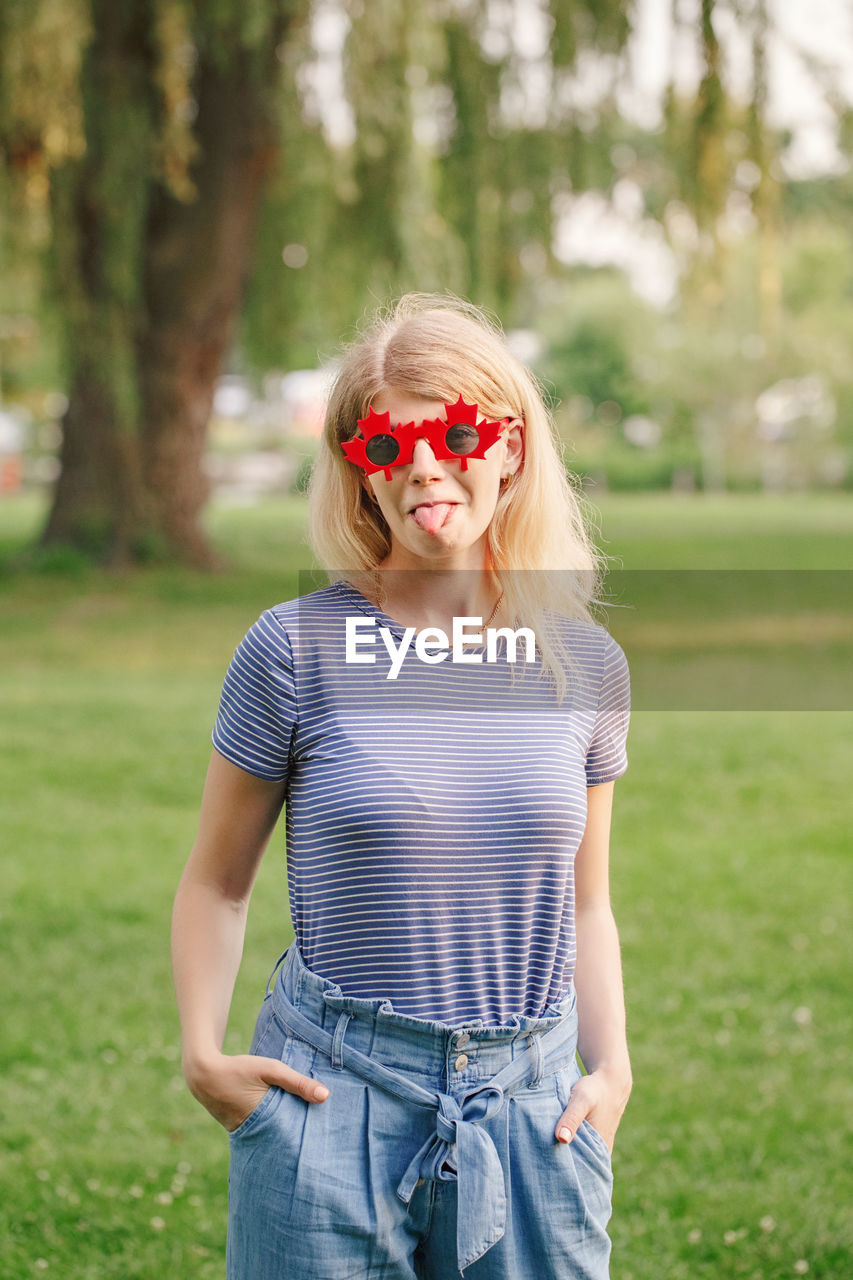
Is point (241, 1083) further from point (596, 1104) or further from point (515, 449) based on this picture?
point (515, 449)

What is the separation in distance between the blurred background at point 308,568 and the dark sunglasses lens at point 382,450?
0.34m

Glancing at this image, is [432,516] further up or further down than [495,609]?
further up

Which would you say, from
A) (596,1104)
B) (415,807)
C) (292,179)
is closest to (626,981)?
(596,1104)

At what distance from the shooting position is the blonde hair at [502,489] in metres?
1.88

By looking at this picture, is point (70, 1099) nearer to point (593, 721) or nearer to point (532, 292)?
point (593, 721)

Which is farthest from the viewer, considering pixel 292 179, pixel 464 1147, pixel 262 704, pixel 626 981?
pixel 292 179

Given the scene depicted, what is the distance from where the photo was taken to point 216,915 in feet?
6.34

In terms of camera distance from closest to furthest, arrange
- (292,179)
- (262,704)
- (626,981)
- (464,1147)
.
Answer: (464,1147), (262,704), (626,981), (292,179)

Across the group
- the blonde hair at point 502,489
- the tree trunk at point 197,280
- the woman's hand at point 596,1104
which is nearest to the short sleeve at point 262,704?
the blonde hair at point 502,489

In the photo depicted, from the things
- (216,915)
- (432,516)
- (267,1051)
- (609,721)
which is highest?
(432,516)

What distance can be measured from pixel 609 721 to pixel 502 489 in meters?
0.35

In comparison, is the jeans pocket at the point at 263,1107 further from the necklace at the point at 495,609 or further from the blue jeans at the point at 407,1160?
the necklace at the point at 495,609

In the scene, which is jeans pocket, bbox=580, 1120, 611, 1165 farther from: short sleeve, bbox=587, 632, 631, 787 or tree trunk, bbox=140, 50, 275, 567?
tree trunk, bbox=140, 50, 275, 567

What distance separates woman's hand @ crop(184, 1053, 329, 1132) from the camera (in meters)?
1.76
